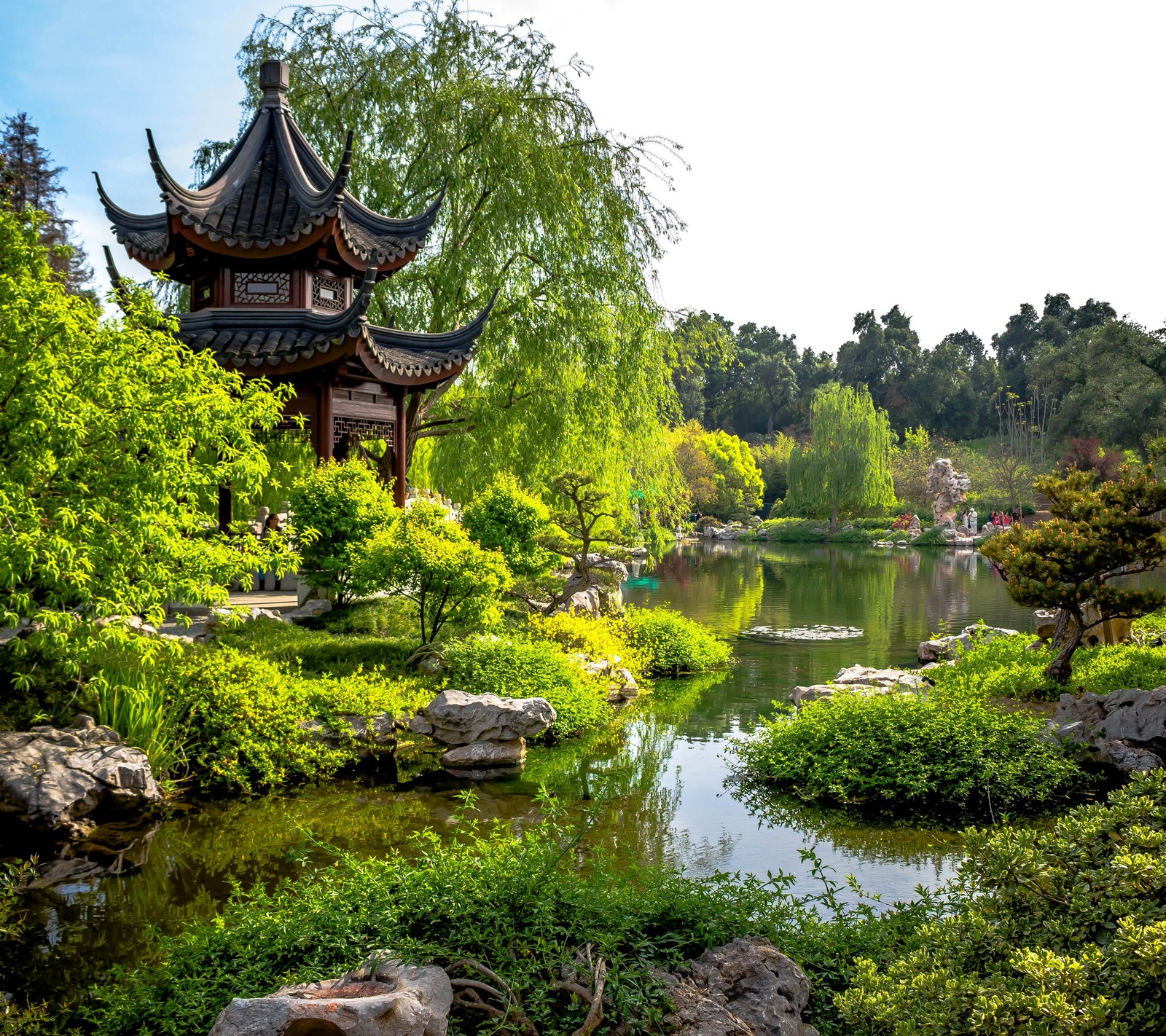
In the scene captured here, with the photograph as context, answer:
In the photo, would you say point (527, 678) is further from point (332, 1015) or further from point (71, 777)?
point (332, 1015)

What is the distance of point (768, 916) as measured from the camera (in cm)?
391

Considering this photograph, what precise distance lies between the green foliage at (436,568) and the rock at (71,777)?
9.63 ft

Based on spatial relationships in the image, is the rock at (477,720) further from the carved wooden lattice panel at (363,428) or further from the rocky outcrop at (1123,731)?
the rocky outcrop at (1123,731)

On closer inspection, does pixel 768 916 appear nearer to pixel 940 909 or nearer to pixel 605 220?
pixel 940 909

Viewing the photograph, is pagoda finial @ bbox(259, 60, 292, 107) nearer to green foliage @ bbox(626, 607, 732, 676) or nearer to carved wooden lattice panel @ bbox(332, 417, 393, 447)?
carved wooden lattice panel @ bbox(332, 417, 393, 447)

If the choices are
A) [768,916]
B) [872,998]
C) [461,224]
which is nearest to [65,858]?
[768,916]

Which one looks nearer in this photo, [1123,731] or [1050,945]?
[1050,945]

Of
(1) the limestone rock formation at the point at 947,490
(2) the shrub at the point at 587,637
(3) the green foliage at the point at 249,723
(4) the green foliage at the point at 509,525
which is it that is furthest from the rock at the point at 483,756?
(1) the limestone rock formation at the point at 947,490

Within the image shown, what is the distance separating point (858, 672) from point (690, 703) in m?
2.00

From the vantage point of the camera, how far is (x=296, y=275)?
10.3m

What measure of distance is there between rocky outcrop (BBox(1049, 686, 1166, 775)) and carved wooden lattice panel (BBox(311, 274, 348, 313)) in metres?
8.45

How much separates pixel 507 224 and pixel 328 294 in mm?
2626

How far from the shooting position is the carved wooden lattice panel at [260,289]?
10.3 metres

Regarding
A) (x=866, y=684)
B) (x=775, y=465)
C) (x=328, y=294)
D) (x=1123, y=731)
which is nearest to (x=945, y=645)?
(x=866, y=684)
